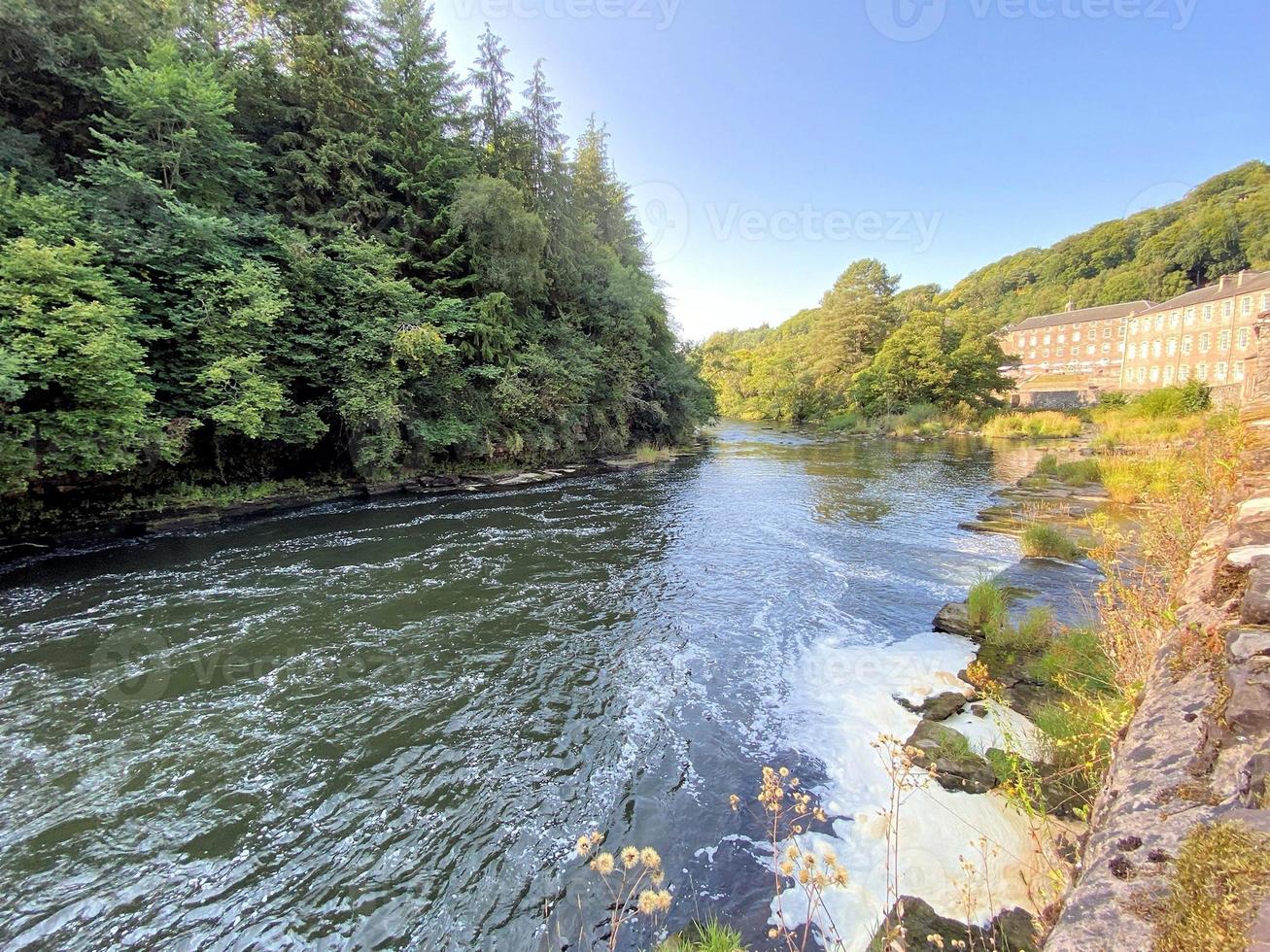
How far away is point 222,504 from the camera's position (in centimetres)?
1338

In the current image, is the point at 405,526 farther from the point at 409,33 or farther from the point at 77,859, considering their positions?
the point at 409,33

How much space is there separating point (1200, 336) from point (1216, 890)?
58909 millimetres

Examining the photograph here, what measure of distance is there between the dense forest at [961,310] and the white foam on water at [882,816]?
32.5 metres

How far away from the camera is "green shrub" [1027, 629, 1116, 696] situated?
194 inches

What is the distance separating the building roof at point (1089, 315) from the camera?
188ft

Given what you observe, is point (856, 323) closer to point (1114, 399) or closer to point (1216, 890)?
point (1114, 399)

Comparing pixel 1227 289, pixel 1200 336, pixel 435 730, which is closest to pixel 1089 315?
pixel 1200 336

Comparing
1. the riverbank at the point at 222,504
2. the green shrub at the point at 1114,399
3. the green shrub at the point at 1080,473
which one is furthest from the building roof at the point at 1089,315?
the riverbank at the point at 222,504

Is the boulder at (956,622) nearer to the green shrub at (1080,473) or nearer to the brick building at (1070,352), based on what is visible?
the green shrub at (1080,473)

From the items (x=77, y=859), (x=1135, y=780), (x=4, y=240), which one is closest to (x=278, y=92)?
(x=4, y=240)

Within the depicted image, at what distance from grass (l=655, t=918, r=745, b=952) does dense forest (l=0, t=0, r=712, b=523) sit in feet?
39.0

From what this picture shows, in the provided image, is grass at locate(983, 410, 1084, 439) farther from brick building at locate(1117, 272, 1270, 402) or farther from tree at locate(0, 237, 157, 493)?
tree at locate(0, 237, 157, 493)

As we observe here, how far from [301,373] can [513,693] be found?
12.8 meters

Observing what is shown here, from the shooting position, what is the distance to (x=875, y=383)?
1705 inches
